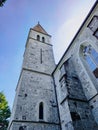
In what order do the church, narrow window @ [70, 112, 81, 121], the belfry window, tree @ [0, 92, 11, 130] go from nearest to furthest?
narrow window @ [70, 112, 81, 121] → the church → the belfry window → tree @ [0, 92, 11, 130]

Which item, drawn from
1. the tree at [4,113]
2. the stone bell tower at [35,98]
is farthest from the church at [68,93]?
the tree at [4,113]

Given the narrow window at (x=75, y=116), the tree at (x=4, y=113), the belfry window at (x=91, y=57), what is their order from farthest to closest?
the tree at (x=4, y=113)
the belfry window at (x=91, y=57)
the narrow window at (x=75, y=116)

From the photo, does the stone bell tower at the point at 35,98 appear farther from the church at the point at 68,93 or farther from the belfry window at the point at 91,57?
the belfry window at the point at 91,57

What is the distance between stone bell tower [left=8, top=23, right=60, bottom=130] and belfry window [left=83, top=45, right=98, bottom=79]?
362 cm

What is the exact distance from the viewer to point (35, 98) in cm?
768

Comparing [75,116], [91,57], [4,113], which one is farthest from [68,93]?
[4,113]

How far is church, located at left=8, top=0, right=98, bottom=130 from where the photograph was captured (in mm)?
5531

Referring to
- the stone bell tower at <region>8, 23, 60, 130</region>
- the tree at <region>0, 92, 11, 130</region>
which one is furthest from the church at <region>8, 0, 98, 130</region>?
the tree at <region>0, 92, 11, 130</region>

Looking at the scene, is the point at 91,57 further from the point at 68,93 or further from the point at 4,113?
the point at 4,113

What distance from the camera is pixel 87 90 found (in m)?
6.30

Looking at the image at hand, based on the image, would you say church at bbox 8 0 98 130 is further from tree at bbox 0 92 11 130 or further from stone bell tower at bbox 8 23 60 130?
tree at bbox 0 92 11 130

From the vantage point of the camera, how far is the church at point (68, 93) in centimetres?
553

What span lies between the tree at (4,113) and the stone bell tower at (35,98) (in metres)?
4.96

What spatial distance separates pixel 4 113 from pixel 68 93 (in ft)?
31.5
